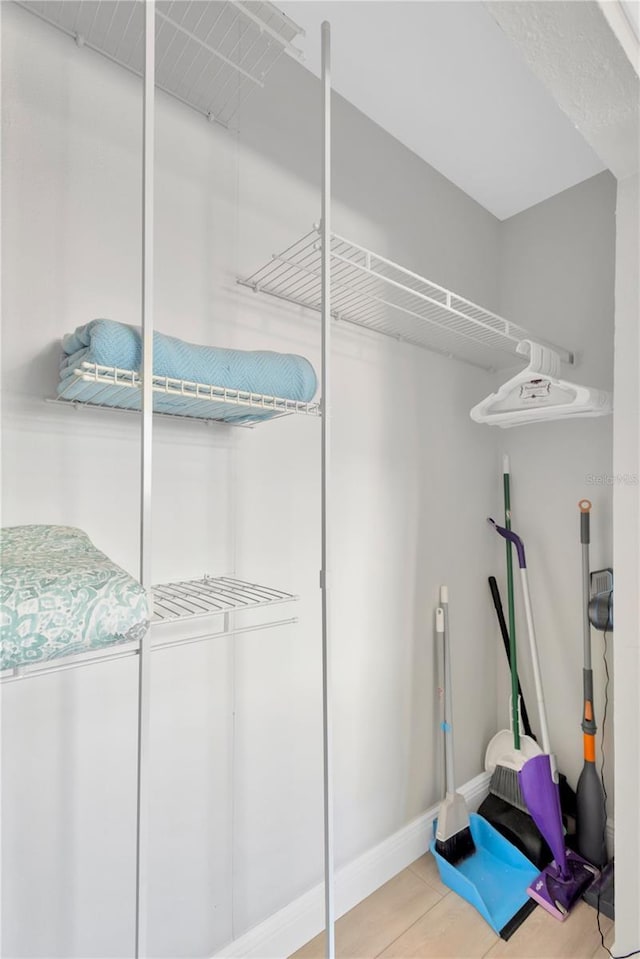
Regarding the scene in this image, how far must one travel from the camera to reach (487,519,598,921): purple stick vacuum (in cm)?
143

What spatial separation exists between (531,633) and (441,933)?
3.10 ft

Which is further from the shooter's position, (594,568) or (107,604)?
(594,568)

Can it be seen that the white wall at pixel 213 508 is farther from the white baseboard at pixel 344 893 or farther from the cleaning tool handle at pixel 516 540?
the cleaning tool handle at pixel 516 540

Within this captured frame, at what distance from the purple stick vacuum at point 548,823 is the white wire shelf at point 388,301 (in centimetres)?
80

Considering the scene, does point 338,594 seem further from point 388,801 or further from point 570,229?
point 570,229

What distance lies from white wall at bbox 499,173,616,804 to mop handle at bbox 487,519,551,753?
0.06 metres

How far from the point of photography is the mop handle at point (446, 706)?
5.37 ft

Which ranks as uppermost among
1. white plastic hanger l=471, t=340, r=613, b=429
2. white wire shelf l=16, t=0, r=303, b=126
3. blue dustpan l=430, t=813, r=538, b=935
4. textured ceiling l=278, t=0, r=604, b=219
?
textured ceiling l=278, t=0, r=604, b=219

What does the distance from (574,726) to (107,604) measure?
1811 millimetres

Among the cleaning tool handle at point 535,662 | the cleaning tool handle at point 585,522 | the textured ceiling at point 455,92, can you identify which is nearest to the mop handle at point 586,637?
the cleaning tool handle at point 585,522

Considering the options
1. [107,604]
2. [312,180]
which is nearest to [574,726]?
[107,604]

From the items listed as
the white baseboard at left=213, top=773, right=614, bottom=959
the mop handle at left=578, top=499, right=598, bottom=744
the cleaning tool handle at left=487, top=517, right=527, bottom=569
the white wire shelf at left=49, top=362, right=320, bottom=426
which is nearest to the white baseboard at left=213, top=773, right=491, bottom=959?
the white baseboard at left=213, top=773, right=614, bottom=959

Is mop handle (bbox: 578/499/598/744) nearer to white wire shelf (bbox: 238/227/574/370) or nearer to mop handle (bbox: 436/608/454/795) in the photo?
mop handle (bbox: 436/608/454/795)

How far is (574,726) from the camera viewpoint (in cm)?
174
